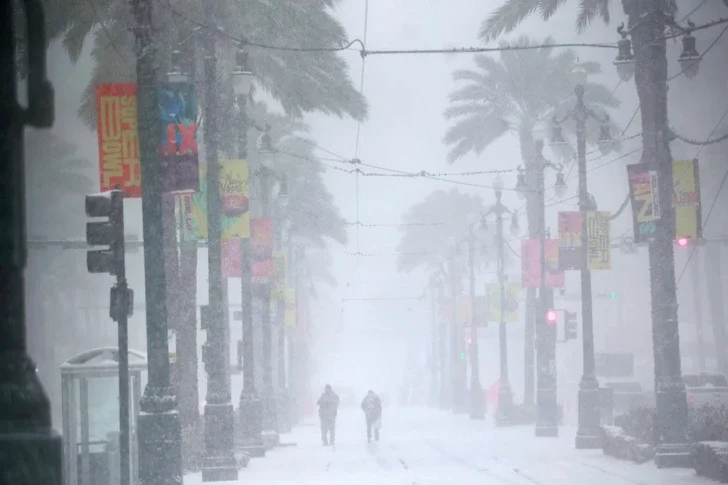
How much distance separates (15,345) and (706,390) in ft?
105

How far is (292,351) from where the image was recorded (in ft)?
201

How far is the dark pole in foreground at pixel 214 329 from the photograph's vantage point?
2227cm

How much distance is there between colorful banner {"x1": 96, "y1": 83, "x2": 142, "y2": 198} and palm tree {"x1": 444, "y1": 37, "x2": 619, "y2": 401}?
24873 millimetres

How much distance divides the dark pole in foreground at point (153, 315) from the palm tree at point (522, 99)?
26872 millimetres

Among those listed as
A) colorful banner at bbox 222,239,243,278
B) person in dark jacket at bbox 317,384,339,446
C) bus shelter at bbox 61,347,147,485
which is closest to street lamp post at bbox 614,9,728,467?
bus shelter at bbox 61,347,147,485

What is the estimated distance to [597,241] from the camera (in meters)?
29.8

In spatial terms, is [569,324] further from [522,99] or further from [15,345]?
[15,345]

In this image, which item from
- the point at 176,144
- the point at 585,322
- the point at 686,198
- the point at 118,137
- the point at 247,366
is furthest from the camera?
the point at 585,322

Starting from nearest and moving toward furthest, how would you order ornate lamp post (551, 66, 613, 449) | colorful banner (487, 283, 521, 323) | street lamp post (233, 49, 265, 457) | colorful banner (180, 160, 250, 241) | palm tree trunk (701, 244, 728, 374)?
colorful banner (180, 160, 250, 241)
street lamp post (233, 49, 265, 457)
ornate lamp post (551, 66, 613, 449)
colorful banner (487, 283, 521, 323)
palm tree trunk (701, 244, 728, 374)

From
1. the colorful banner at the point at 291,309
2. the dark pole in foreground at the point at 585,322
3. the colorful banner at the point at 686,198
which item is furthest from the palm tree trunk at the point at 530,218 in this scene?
the colorful banner at the point at 686,198

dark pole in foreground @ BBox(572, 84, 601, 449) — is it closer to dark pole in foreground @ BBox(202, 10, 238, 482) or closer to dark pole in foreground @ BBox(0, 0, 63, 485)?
dark pole in foreground @ BBox(202, 10, 238, 482)

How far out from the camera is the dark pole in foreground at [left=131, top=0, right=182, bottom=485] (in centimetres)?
1439

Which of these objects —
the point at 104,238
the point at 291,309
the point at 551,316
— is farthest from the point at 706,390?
the point at 104,238

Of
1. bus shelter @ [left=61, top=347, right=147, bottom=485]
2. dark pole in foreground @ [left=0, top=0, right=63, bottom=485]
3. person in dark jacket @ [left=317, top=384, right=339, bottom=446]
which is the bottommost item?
person in dark jacket @ [left=317, top=384, right=339, bottom=446]
